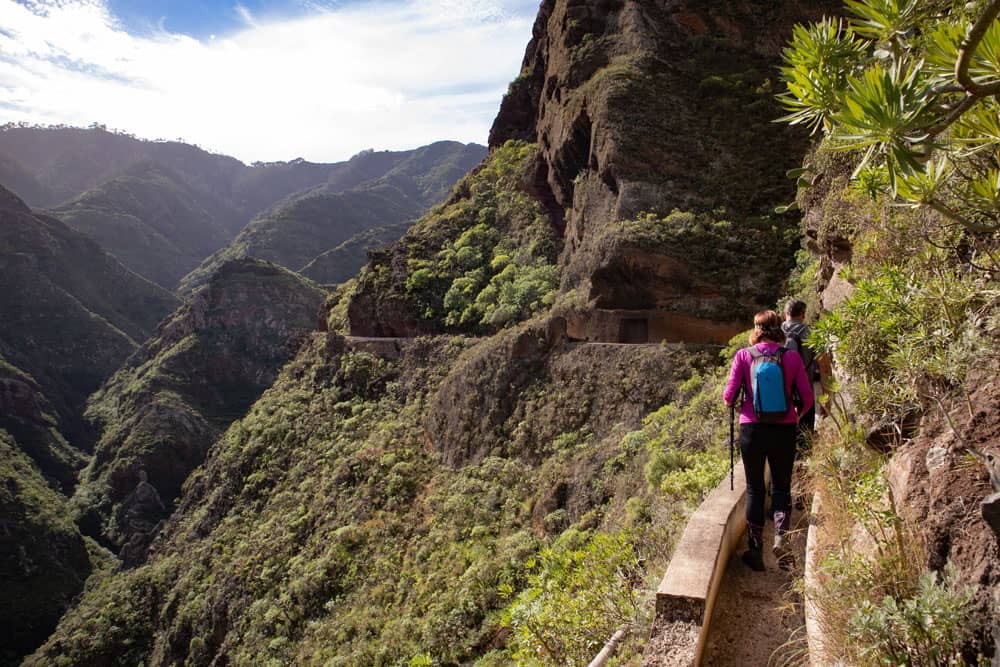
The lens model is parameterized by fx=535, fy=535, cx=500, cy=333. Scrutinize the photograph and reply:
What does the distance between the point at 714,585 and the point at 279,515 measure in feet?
66.3

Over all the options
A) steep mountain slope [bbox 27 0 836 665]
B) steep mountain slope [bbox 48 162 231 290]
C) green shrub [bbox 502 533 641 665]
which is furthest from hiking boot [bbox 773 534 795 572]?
steep mountain slope [bbox 48 162 231 290]

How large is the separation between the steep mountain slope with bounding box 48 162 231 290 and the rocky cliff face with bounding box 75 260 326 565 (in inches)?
2264

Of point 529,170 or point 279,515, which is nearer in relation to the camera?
point 279,515

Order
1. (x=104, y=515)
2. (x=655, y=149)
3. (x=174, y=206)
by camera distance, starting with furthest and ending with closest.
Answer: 1. (x=174, y=206)
2. (x=104, y=515)
3. (x=655, y=149)

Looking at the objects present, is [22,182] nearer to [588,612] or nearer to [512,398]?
[512,398]

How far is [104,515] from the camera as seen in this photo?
4844 centimetres

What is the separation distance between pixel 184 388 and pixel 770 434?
213 ft

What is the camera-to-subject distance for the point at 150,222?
128125 mm

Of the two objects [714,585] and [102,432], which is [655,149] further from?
[102,432]

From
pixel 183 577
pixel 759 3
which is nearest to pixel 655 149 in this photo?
pixel 759 3

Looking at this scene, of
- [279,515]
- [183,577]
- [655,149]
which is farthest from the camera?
[183,577]

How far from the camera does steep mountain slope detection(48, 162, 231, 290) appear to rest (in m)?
110

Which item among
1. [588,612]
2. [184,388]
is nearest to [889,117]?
[588,612]

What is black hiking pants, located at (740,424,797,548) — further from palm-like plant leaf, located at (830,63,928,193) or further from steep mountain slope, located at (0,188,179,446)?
steep mountain slope, located at (0,188,179,446)
